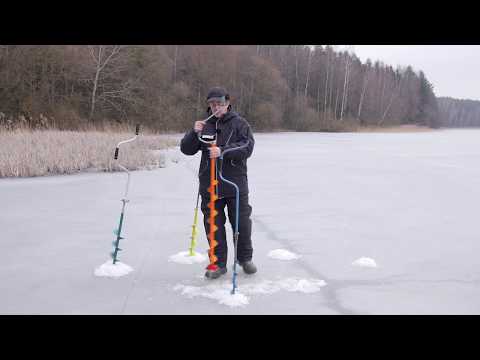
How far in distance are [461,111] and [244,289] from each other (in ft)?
386

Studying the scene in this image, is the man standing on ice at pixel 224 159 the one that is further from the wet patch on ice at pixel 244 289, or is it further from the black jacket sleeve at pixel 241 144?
the wet patch on ice at pixel 244 289

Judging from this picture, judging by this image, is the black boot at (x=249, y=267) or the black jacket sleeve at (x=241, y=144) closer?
the black jacket sleeve at (x=241, y=144)

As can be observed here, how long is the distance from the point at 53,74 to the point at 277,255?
2695 cm

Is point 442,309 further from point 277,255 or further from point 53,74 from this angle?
point 53,74

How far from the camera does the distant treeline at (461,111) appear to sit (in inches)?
4010

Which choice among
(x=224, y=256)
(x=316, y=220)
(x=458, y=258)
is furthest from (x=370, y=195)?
(x=224, y=256)

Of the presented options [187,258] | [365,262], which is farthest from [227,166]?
[365,262]

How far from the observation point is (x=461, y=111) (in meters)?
108

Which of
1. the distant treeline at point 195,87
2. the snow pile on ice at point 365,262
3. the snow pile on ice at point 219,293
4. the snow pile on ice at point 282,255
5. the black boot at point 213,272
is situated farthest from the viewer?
the distant treeline at point 195,87

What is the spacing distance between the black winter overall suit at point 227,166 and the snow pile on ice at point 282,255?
0.62m

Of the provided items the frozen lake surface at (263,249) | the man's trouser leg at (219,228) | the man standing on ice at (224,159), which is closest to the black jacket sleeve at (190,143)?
the man standing on ice at (224,159)

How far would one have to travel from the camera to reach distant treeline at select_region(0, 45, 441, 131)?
26000 mm

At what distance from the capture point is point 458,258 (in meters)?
4.18
